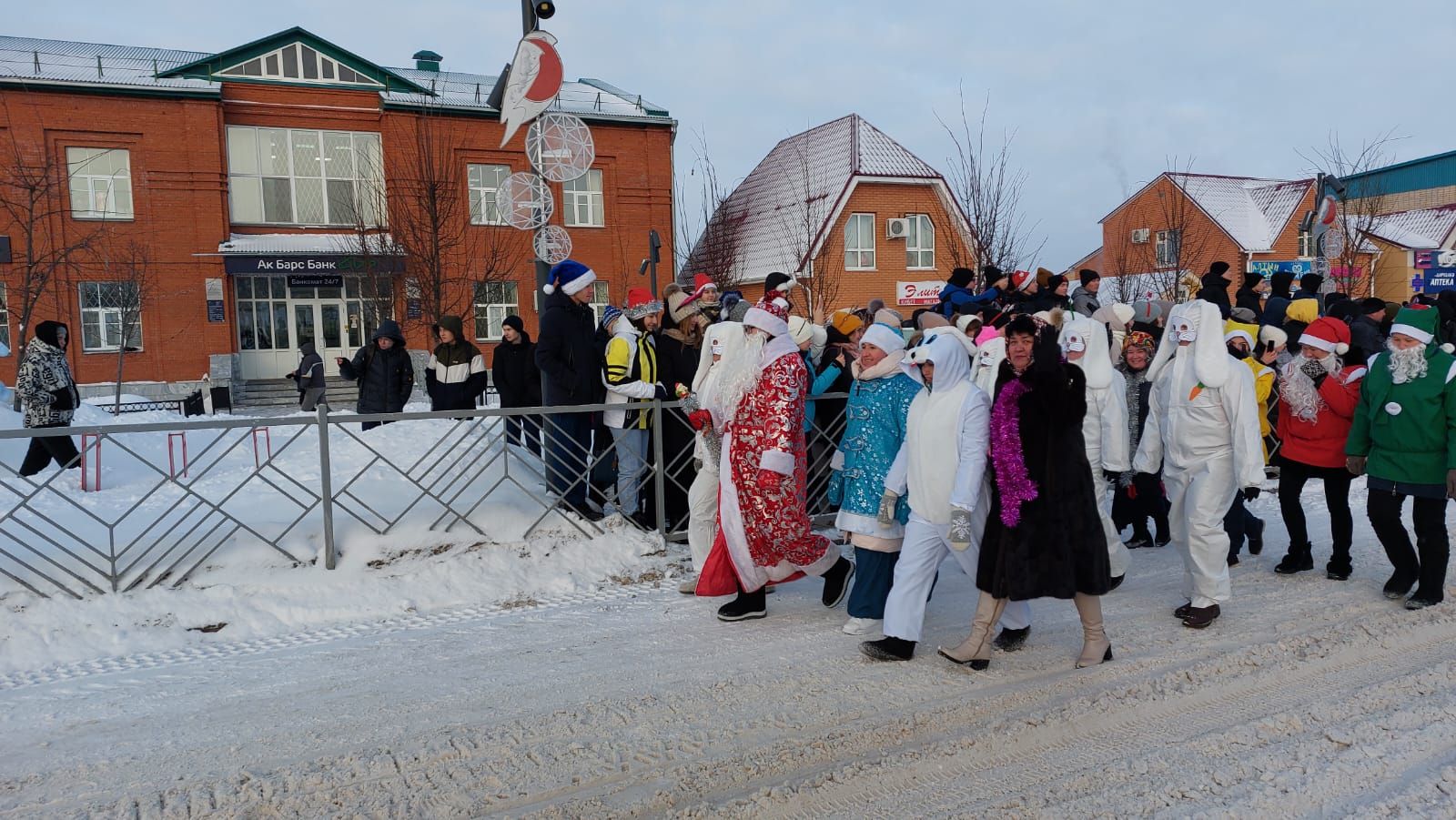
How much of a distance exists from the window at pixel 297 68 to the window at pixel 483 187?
11.7 feet

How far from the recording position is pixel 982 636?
4.60 meters

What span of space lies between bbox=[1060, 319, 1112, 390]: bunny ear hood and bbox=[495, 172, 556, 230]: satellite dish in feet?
15.4

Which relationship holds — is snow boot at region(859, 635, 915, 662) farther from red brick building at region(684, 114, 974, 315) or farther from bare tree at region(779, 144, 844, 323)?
red brick building at region(684, 114, 974, 315)

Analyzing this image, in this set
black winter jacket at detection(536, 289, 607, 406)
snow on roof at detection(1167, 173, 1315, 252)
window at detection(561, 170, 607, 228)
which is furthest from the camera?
snow on roof at detection(1167, 173, 1315, 252)

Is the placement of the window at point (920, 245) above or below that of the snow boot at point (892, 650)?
above

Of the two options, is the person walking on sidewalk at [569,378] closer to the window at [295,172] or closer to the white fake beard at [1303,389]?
the white fake beard at [1303,389]

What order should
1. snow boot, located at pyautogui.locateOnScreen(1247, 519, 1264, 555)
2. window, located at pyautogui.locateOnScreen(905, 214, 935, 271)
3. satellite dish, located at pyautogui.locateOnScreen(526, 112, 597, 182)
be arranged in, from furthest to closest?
window, located at pyautogui.locateOnScreen(905, 214, 935, 271) → satellite dish, located at pyautogui.locateOnScreen(526, 112, 597, 182) → snow boot, located at pyautogui.locateOnScreen(1247, 519, 1264, 555)

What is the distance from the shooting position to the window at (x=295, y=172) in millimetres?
25391

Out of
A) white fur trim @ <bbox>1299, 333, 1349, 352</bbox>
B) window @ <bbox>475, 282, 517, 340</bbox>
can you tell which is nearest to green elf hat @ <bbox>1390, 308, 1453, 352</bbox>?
white fur trim @ <bbox>1299, 333, 1349, 352</bbox>

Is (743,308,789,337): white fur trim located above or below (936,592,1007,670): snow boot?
above

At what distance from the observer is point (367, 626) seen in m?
5.55

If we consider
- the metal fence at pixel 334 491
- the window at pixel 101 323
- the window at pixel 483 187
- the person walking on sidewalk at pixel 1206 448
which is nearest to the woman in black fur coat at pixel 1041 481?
the person walking on sidewalk at pixel 1206 448

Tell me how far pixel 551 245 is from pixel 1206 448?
17.3 feet

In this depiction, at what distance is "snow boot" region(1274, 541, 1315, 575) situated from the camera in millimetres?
6328
